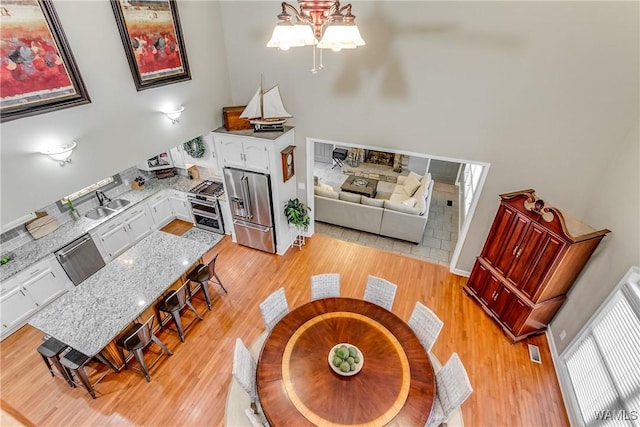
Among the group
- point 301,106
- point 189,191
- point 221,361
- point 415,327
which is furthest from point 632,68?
point 189,191

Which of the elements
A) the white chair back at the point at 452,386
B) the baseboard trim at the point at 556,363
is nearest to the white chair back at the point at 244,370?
the white chair back at the point at 452,386

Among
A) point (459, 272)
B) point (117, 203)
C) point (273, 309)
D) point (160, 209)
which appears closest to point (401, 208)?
point (459, 272)

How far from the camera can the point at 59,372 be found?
3.82 meters

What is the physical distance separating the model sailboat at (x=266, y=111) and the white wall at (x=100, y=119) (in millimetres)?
872

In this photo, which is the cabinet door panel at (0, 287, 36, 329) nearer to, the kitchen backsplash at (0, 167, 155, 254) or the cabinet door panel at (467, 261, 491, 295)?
the kitchen backsplash at (0, 167, 155, 254)

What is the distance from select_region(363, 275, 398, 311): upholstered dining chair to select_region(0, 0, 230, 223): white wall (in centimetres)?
373

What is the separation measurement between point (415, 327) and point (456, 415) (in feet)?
3.44

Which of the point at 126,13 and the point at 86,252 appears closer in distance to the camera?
the point at 126,13

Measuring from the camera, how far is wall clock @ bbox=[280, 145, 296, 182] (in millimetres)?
5176

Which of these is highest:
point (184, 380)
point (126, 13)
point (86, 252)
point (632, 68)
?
point (126, 13)

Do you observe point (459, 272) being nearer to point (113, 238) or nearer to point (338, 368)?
point (338, 368)

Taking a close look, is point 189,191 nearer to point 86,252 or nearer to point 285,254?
point 86,252

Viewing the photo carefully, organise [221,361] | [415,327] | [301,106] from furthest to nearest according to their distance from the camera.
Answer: [301,106], [221,361], [415,327]

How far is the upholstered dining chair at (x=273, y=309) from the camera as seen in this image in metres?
3.67
